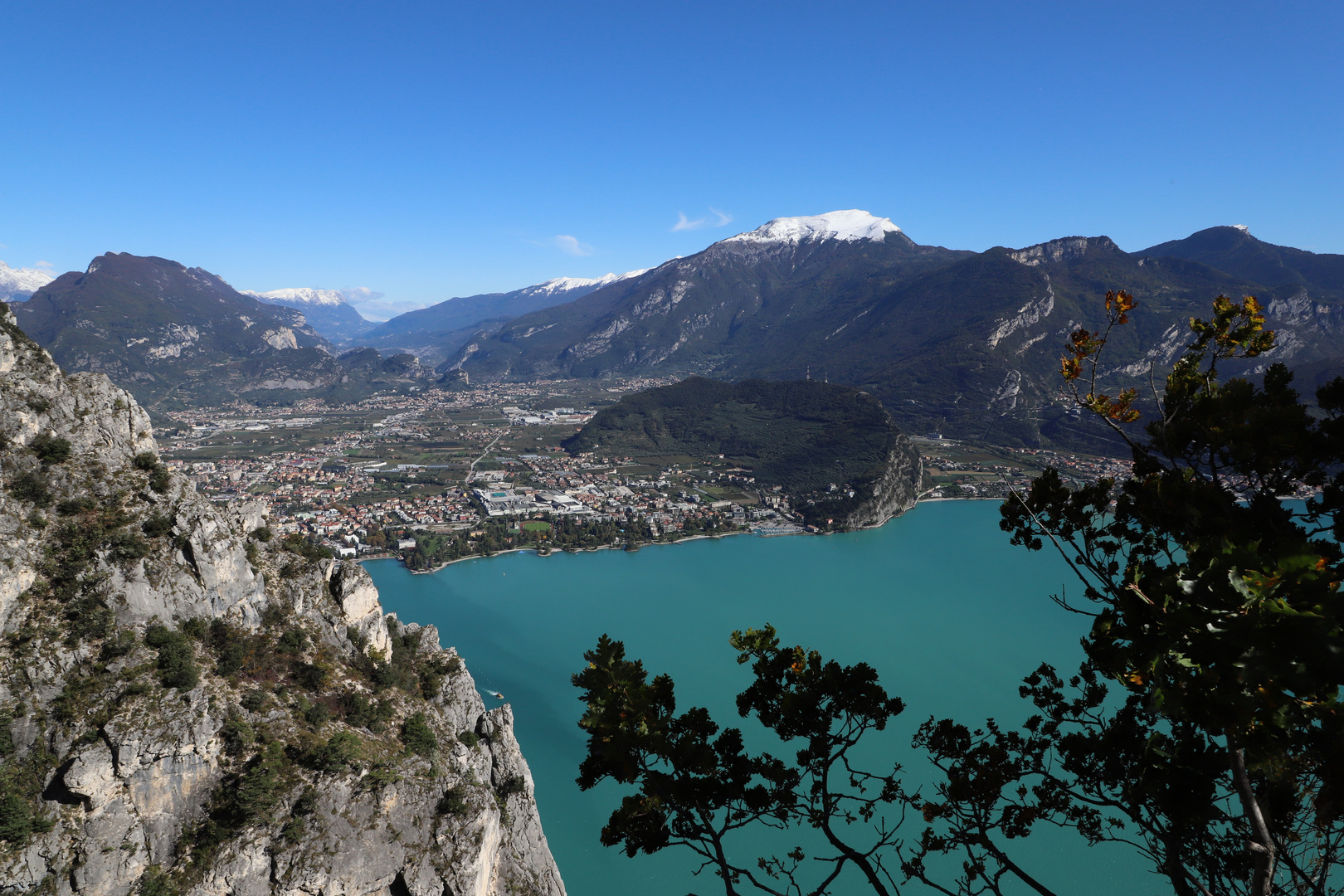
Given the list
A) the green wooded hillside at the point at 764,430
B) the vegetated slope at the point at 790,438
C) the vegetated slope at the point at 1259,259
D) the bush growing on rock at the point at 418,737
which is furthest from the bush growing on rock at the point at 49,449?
the vegetated slope at the point at 1259,259

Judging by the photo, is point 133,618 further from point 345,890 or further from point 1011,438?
point 1011,438

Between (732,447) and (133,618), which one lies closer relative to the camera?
(133,618)

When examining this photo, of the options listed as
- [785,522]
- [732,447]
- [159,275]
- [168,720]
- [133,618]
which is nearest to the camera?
[168,720]

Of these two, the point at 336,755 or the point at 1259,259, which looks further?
the point at 1259,259

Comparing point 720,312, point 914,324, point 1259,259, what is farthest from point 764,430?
point 1259,259

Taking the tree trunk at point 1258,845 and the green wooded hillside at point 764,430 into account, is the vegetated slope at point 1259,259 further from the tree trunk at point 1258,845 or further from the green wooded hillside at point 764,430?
the tree trunk at point 1258,845

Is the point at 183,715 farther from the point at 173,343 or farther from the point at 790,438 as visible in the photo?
the point at 173,343

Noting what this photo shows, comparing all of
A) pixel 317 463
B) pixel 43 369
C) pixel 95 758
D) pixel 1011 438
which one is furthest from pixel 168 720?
pixel 1011 438
